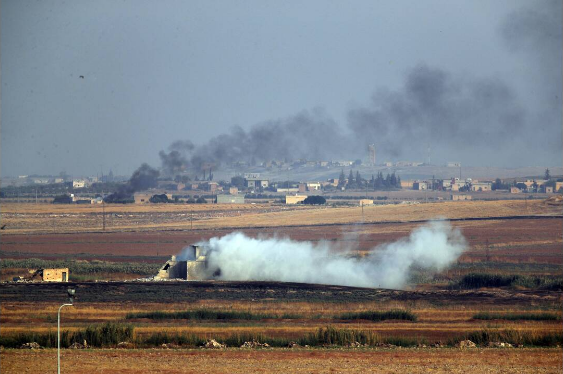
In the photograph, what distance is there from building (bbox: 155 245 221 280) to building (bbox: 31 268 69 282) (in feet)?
29.1

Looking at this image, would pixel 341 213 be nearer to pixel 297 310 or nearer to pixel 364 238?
pixel 364 238

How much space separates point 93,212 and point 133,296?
105842mm

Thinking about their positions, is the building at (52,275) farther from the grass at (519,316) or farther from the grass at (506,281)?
the grass at (519,316)

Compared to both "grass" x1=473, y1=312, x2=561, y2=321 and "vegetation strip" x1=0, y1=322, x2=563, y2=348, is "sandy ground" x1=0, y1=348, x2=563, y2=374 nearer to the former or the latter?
"vegetation strip" x1=0, y1=322, x2=563, y2=348

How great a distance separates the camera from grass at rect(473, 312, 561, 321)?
5625 centimetres

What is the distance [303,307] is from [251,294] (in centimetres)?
882

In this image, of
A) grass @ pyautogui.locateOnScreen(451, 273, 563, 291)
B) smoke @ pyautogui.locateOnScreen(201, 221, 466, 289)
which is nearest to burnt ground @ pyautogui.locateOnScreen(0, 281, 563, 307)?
grass @ pyautogui.locateOnScreen(451, 273, 563, 291)

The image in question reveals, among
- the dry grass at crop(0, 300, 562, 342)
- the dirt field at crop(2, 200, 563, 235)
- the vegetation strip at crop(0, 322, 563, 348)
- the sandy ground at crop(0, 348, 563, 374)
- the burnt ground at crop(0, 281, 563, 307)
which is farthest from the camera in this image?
the dirt field at crop(2, 200, 563, 235)

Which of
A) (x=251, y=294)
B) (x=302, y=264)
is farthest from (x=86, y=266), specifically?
(x=251, y=294)

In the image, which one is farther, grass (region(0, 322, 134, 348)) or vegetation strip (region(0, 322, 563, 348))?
vegetation strip (region(0, 322, 563, 348))

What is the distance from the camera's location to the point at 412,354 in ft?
146

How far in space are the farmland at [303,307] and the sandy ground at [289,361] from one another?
0.31 feet

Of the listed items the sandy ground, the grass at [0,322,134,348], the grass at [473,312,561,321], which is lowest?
the grass at [473,312,561,321]

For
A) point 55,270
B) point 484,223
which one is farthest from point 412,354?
point 484,223
